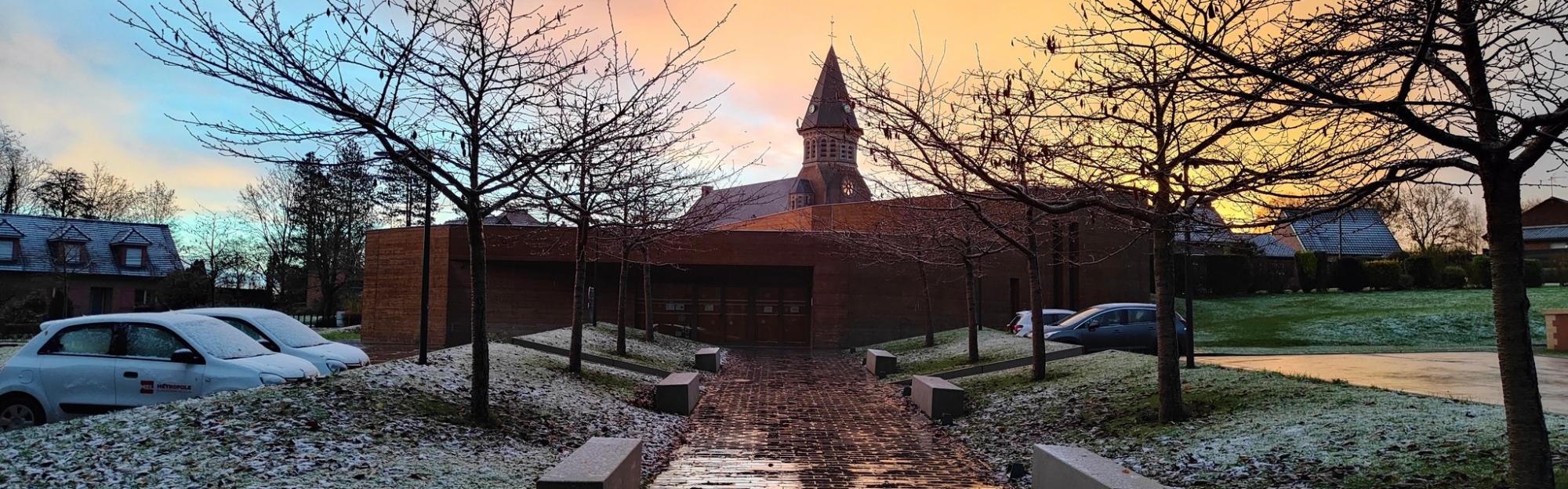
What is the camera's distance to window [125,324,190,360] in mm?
10164

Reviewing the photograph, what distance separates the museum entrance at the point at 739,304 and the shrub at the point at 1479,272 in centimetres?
3191

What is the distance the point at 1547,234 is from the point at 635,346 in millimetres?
68195

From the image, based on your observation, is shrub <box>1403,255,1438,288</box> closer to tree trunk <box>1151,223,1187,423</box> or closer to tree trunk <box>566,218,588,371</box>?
tree trunk <box>1151,223,1187,423</box>

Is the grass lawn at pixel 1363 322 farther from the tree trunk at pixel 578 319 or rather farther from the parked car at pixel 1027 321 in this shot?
the tree trunk at pixel 578 319

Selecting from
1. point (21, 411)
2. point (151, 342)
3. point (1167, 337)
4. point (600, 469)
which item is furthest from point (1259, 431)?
point (21, 411)

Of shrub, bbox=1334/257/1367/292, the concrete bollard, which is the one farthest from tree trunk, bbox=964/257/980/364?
shrub, bbox=1334/257/1367/292

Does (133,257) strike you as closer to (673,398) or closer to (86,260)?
(86,260)

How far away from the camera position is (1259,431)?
27.4 feet

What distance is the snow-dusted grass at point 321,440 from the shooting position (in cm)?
626

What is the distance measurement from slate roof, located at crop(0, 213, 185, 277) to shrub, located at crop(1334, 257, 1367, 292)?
59.4 m

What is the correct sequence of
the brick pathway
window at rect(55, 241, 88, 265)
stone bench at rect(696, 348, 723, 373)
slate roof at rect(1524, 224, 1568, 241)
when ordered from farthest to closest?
slate roof at rect(1524, 224, 1568, 241), window at rect(55, 241, 88, 265), stone bench at rect(696, 348, 723, 373), the brick pathway

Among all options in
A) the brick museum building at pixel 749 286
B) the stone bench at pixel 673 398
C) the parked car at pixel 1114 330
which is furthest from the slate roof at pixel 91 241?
the parked car at pixel 1114 330

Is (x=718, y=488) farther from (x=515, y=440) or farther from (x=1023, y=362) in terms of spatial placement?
(x=1023, y=362)

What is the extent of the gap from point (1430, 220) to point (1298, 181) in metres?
66.8
